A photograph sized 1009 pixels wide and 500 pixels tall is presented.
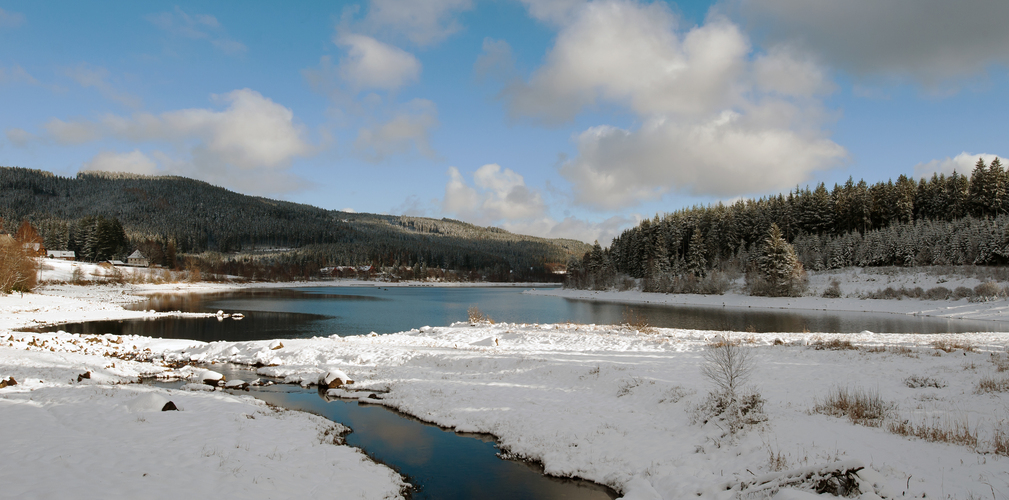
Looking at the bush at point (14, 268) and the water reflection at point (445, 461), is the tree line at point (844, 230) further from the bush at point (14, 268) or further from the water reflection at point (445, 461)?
the bush at point (14, 268)

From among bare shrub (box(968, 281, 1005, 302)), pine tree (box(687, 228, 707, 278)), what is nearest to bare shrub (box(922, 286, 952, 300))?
bare shrub (box(968, 281, 1005, 302))

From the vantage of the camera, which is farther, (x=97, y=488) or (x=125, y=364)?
(x=125, y=364)

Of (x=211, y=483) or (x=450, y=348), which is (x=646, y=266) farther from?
(x=211, y=483)

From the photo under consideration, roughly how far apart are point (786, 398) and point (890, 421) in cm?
291

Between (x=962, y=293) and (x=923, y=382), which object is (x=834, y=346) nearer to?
(x=923, y=382)

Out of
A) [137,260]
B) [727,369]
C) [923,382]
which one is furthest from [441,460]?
[137,260]

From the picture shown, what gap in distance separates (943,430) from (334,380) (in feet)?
58.1

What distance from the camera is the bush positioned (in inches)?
1906

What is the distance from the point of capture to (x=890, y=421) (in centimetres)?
978

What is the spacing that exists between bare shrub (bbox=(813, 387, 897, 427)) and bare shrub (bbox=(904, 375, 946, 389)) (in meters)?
2.02

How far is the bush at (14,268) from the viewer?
48.4 meters

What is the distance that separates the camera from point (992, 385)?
11.7 m

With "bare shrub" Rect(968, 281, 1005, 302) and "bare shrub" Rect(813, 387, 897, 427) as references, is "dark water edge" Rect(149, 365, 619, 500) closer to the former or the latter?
"bare shrub" Rect(813, 387, 897, 427)

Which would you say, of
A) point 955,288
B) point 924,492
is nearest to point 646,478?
point 924,492
